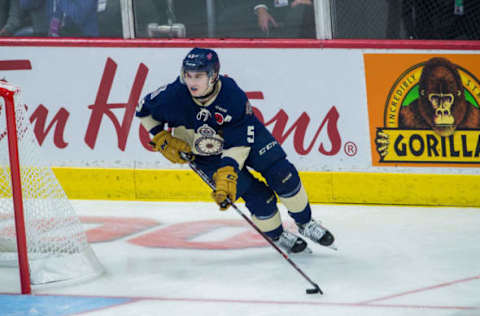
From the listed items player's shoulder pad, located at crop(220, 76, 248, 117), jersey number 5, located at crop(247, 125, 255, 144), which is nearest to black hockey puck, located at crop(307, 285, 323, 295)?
jersey number 5, located at crop(247, 125, 255, 144)

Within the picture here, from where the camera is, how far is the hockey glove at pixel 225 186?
3.93 metres

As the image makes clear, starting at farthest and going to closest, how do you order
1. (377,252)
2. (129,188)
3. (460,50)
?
(129,188) < (460,50) < (377,252)

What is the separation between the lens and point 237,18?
593 cm

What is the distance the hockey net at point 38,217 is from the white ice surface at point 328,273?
0.11m

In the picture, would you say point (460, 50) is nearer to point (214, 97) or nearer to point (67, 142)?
point (214, 97)

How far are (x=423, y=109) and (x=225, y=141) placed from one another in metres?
1.90

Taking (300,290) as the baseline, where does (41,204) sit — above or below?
above

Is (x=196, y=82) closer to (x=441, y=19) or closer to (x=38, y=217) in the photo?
(x=38, y=217)

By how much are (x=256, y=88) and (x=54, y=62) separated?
5.01 feet

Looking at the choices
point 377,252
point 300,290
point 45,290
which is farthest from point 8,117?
point 377,252

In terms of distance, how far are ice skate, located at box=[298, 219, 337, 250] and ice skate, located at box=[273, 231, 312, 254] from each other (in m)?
0.07

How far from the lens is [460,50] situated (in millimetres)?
5574

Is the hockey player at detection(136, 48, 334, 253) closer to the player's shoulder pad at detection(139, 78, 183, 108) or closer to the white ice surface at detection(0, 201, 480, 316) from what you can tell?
the player's shoulder pad at detection(139, 78, 183, 108)

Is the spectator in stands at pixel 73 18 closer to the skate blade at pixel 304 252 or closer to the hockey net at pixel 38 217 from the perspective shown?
the hockey net at pixel 38 217
